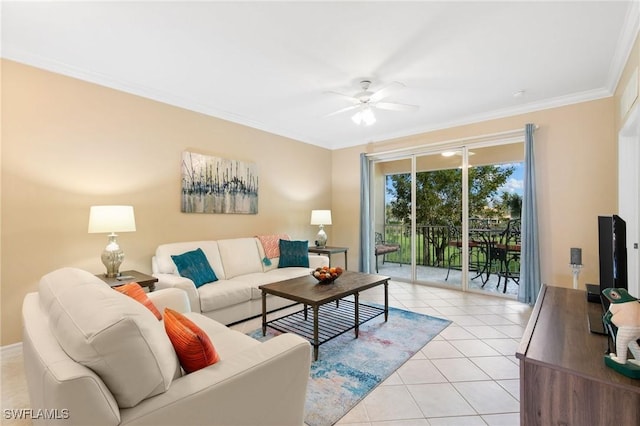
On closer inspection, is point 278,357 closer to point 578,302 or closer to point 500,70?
point 578,302

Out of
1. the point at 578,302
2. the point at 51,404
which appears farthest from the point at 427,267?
the point at 51,404

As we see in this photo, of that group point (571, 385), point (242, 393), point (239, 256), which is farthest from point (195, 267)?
point (571, 385)

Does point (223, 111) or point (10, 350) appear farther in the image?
point (223, 111)

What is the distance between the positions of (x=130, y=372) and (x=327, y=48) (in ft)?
8.45

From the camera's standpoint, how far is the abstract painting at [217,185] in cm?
375

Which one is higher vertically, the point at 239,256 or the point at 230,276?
the point at 239,256

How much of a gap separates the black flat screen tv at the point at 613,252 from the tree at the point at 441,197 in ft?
9.03

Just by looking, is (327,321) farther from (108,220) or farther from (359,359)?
(108,220)

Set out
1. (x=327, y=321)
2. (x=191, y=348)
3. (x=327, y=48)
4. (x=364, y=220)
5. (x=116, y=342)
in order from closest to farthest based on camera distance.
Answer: (x=116, y=342) → (x=191, y=348) → (x=327, y=48) → (x=327, y=321) → (x=364, y=220)

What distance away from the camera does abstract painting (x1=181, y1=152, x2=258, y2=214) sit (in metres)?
3.75

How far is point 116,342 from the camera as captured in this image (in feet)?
3.00

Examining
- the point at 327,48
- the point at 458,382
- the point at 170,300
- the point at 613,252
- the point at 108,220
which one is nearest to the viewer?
the point at 613,252

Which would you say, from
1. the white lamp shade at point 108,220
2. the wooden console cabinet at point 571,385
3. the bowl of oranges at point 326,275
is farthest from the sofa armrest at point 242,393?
the white lamp shade at point 108,220

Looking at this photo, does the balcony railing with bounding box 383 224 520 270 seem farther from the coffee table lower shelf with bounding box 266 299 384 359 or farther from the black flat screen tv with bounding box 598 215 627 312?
the black flat screen tv with bounding box 598 215 627 312
